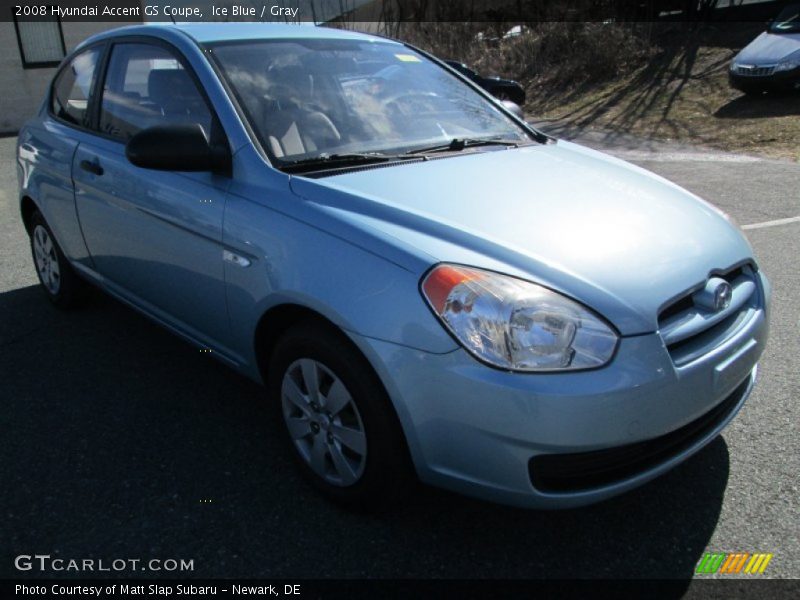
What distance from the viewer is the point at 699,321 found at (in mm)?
2291

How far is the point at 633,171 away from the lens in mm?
3219

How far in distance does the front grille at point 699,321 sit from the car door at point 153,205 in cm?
168

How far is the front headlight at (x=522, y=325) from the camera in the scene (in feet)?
6.80

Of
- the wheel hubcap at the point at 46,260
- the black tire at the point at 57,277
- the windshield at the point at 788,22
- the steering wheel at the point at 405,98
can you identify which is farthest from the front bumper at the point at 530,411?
the windshield at the point at 788,22

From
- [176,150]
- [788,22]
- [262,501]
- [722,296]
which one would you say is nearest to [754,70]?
[788,22]

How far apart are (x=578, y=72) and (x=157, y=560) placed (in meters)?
16.6

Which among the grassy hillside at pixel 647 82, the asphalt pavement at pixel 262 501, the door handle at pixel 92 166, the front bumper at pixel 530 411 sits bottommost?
the grassy hillside at pixel 647 82

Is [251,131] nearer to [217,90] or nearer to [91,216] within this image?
[217,90]

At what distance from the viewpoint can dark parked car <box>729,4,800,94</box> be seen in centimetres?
1176

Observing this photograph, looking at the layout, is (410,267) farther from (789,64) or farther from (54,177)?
(789,64)

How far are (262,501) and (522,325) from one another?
127cm

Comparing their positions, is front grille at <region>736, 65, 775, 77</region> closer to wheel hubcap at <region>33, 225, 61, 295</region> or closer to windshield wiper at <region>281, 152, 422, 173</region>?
windshield wiper at <region>281, 152, 422, 173</region>

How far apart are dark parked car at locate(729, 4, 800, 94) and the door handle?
11651 millimetres

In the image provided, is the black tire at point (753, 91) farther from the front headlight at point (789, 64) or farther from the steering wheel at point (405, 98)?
the steering wheel at point (405, 98)
